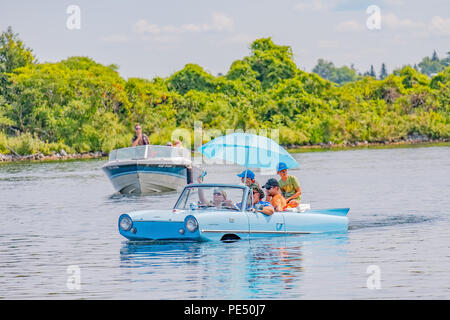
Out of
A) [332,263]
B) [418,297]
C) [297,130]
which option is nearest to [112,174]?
[332,263]

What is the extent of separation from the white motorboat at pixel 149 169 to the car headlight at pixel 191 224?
53.6 feet

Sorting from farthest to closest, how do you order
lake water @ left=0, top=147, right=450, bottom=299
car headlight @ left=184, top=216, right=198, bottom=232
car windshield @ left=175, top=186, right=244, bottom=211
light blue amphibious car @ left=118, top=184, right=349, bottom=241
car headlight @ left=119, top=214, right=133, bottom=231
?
car windshield @ left=175, top=186, right=244, bottom=211, car headlight @ left=119, top=214, right=133, bottom=231, light blue amphibious car @ left=118, top=184, right=349, bottom=241, car headlight @ left=184, top=216, right=198, bottom=232, lake water @ left=0, top=147, right=450, bottom=299

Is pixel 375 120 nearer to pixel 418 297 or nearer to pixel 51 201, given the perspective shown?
pixel 51 201

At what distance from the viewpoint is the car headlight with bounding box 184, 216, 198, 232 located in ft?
56.3

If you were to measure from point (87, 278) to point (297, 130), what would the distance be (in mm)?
85791

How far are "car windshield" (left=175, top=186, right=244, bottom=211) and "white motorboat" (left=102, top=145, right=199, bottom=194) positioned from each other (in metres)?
15.2

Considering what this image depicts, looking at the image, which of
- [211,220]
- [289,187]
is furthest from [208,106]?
[211,220]

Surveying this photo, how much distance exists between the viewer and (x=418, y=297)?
12.9 meters

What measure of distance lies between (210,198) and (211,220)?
31.2 inches

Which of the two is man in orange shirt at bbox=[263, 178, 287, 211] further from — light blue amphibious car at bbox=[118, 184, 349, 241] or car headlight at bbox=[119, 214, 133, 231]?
car headlight at bbox=[119, 214, 133, 231]

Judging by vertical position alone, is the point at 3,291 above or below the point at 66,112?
below

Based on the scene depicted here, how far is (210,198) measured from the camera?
59.5ft

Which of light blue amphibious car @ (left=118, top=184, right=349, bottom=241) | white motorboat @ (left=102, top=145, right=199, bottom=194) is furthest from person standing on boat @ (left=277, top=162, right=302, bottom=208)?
white motorboat @ (left=102, top=145, right=199, bottom=194)

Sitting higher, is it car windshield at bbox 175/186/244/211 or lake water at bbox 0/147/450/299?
car windshield at bbox 175/186/244/211
